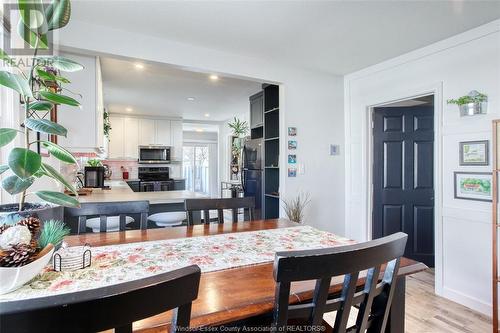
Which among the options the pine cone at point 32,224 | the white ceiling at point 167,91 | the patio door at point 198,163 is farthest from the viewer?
the patio door at point 198,163

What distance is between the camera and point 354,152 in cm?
367

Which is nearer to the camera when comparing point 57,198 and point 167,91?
point 57,198

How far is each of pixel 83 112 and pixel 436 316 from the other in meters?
3.55

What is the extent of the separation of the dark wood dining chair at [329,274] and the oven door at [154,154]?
6.43 m

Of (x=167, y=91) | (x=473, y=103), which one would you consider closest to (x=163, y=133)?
(x=167, y=91)

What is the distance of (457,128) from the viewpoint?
255 centimetres

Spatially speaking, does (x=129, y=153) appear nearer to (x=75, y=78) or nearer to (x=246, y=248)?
(x=75, y=78)

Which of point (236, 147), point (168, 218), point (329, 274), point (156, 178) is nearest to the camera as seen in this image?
point (329, 274)

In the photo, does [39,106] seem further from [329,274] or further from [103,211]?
[329,274]

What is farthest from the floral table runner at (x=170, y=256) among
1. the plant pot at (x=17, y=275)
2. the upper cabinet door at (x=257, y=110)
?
the upper cabinet door at (x=257, y=110)

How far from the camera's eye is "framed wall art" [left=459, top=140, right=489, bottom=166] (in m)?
2.36

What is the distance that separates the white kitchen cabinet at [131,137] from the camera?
6.57m

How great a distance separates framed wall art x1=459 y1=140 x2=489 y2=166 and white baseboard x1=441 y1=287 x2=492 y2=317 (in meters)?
1.17

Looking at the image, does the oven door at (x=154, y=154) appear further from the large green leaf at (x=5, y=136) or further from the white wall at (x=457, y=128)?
the large green leaf at (x=5, y=136)
